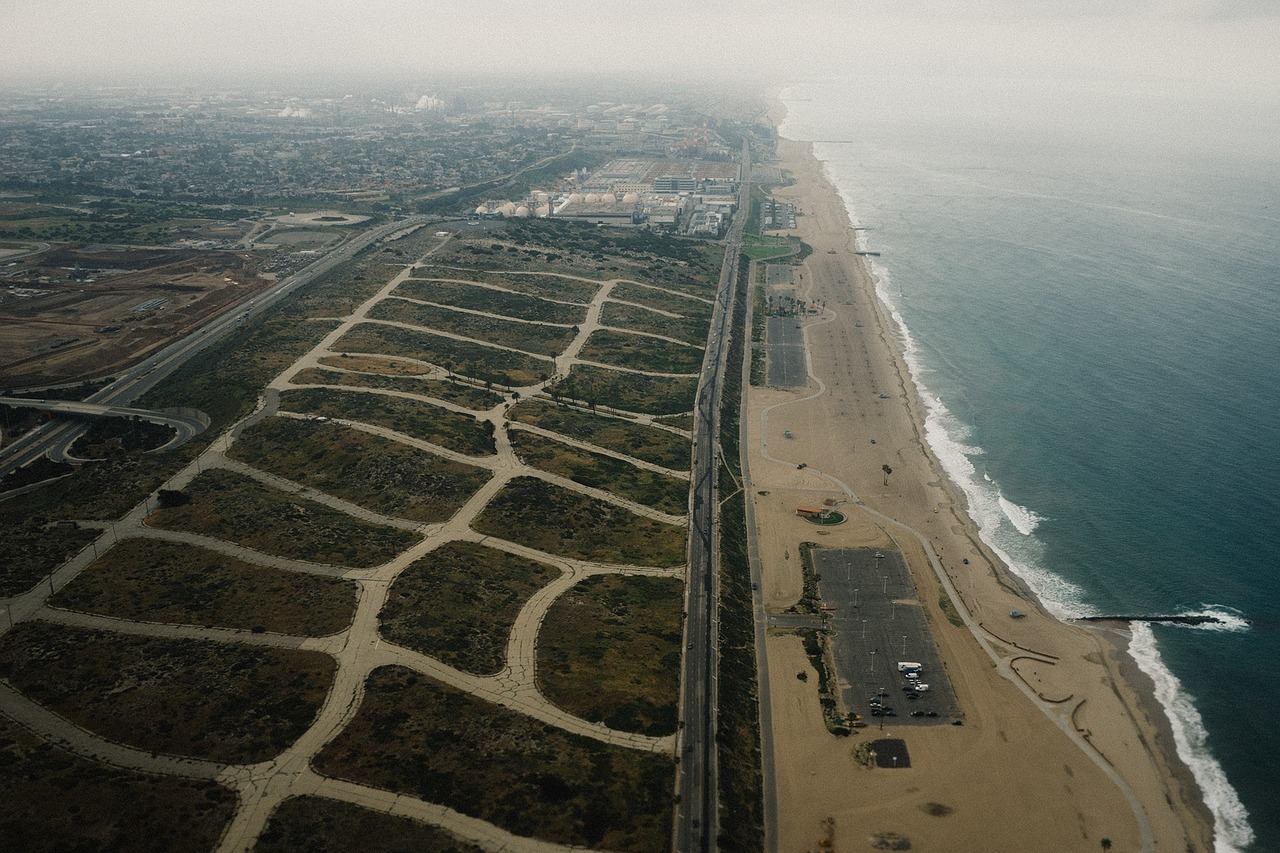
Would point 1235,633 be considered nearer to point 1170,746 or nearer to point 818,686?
point 1170,746

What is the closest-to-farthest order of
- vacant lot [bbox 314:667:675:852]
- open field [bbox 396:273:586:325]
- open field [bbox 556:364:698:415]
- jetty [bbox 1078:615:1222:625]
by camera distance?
vacant lot [bbox 314:667:675:852] → jetty [bbox 1078:615:1222:625] → open field [bbox 556:364:698:415] → open field [bbox 396:273:586:325]

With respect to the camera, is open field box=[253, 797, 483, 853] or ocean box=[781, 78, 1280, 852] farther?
ocean box=[781, 78, 1280, 852]

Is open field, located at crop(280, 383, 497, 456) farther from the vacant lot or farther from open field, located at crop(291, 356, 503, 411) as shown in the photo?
the vacant lot

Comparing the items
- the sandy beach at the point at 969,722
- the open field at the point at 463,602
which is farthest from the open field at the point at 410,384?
the open field at the point at 463,602

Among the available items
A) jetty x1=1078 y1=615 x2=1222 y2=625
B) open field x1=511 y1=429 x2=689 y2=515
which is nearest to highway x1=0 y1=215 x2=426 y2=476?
open field x1=511 y1=429 x2=689 y2=515

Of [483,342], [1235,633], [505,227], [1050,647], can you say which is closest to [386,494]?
[483,342]

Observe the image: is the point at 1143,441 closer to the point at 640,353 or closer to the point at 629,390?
the point at 629,390

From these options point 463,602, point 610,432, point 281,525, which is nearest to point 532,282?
point 610,432
